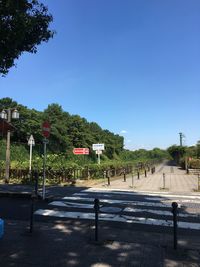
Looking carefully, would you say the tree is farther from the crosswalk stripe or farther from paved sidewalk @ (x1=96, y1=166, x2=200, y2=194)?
paved sidewalk @ (x1=96, y1=166, x2=200, y2=194)

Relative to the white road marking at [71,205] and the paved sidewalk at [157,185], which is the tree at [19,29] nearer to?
the white road marking at [71,205]

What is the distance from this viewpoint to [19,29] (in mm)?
8500

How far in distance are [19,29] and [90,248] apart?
5512 millimetres

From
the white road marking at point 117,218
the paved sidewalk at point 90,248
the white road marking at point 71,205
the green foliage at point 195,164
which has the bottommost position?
the paved sidewalk at point 90,248

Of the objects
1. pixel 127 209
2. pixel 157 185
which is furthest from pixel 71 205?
pixel 157 185

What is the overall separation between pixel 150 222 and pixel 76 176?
13.7m

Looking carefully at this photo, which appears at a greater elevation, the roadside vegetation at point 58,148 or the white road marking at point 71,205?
the roadside vegetation at point 58,148

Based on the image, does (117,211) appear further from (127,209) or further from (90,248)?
(90,248)

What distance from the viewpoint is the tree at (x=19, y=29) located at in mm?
8250

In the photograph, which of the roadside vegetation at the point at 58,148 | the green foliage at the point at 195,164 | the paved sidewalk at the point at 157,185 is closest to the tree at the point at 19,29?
the roadside vegetation at the point at 58,148

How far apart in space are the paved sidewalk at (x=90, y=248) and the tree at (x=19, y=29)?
4.53 meters

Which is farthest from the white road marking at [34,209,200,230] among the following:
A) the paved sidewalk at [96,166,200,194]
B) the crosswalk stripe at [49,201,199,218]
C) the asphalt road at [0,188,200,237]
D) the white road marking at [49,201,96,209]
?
the paved sidewalk at [96,166,200,194]

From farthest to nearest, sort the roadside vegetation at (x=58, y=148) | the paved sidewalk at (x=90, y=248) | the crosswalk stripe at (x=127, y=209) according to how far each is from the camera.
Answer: the roadside vegetation at (x=58, y=148) < the crosswalk stripe at (x=127, y=209) < the paved sidewalk at (x=90, y=248)

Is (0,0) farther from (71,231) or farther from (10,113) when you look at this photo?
(10,113)
